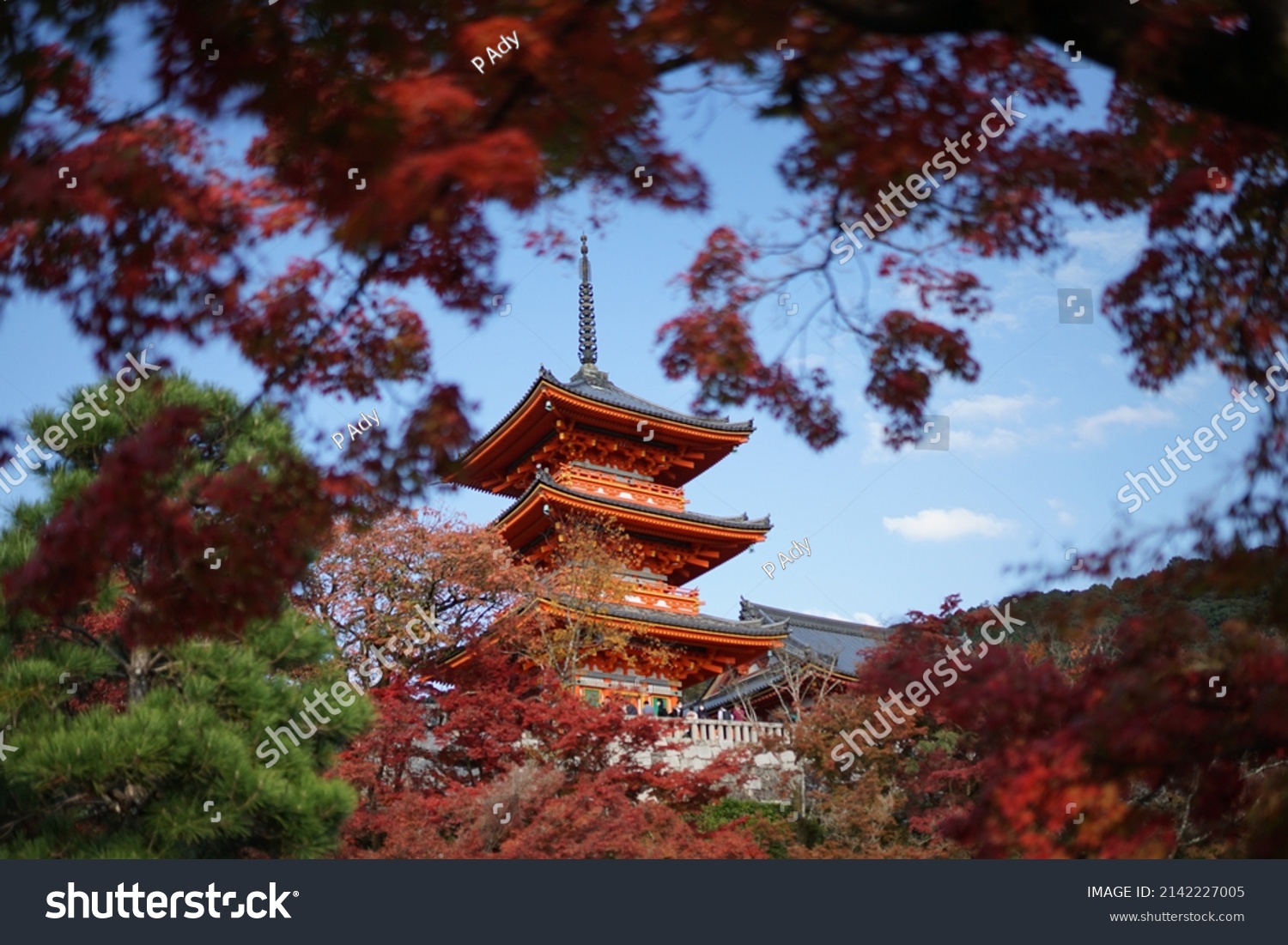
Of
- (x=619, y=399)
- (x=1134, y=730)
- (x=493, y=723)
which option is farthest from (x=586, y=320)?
(x=1134, y=730)

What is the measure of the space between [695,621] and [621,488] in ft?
8.06

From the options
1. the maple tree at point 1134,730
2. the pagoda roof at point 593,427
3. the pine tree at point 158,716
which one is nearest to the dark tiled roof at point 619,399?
the pagoda roof at point 593,427

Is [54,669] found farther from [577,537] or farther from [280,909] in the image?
[577,537]

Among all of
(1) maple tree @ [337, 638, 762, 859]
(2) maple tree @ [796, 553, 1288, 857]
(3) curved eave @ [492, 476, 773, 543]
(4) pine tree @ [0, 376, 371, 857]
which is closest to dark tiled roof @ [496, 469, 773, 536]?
(3) curved eave @ [492, 476, 773, 543]

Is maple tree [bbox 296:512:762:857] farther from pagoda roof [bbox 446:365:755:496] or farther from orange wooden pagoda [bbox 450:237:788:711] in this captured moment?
pagoda roof [bbox 446:365:755:496]

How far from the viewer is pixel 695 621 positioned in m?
17.1

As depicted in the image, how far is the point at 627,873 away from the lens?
16.5 ft

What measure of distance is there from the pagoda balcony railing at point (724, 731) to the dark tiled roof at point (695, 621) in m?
1.69

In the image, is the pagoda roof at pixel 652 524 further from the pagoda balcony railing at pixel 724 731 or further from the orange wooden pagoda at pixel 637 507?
the pagoda balcony railing at pixel 724 731

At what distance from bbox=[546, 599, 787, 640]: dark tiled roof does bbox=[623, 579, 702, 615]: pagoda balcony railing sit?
14 centimetres

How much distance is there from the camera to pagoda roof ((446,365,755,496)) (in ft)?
57.3

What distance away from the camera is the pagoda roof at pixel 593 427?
17.5m

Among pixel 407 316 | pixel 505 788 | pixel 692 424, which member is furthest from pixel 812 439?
pixel 692 424

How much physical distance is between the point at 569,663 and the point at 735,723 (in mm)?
2497
